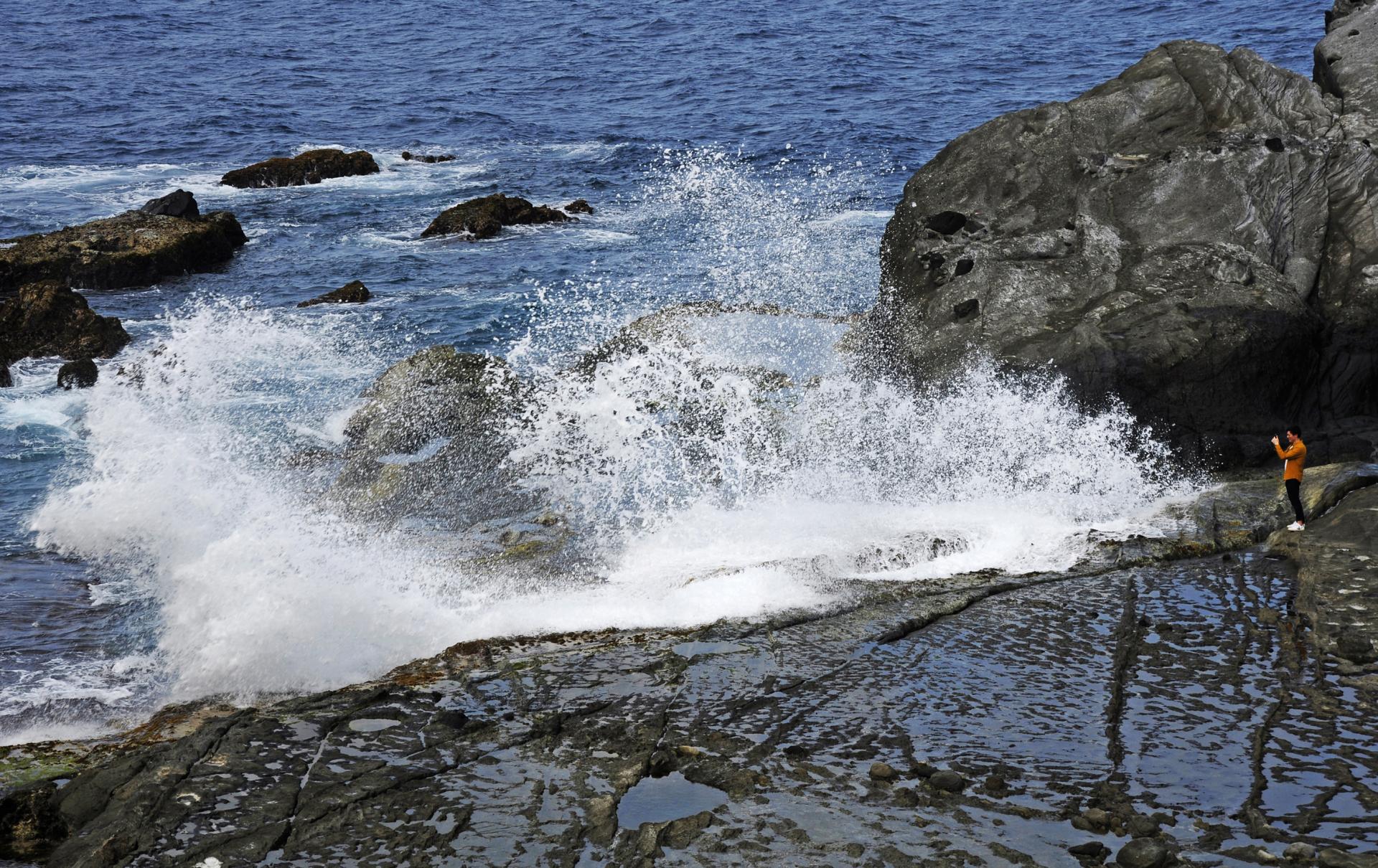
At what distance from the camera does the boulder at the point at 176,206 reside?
2494cm

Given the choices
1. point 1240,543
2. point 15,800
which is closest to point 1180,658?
point 1240,543

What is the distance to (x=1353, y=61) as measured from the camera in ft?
50.0

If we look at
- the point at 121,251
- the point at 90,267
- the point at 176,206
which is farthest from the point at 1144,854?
the point at 176,206

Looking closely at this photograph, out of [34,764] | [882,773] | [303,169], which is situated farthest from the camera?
[303,169]

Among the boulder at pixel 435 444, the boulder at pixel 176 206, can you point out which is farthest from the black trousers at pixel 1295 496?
the boulder at pixel 176 206

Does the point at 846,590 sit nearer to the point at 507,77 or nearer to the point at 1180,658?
the point at 1180,658

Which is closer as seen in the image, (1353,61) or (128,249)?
(1353,61)

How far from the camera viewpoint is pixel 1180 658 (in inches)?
317

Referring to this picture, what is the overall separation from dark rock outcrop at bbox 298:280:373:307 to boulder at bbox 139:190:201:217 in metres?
5.56

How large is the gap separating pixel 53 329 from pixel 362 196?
39.4ft

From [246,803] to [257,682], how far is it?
2.29 m

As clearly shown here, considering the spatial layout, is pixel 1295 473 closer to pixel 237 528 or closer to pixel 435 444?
pixel 435 444

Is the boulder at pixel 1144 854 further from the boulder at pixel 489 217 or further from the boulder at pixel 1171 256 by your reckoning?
the boulder at pixel 489 217

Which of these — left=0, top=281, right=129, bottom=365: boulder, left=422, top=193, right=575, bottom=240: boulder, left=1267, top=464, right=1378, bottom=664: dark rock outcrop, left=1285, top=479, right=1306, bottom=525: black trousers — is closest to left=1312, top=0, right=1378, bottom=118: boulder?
left=1267, top=464, right=1378, bottom=664: dark rock outcrop
